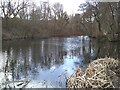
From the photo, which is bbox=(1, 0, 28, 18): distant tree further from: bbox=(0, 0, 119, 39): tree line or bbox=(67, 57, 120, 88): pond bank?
bbox=(67, 57, 120, 88): pond bank

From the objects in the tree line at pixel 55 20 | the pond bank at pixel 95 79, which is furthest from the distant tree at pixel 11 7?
the pond bank at pixel 95 79

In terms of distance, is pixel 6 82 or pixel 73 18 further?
pixel 73 18

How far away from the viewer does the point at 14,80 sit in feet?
21.5

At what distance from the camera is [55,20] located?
32.8m

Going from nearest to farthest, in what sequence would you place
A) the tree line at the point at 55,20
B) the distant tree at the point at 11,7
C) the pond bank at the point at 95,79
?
the pond bank at the point at 95,79
the tree line at the point at 55,20
the distant tree at the point at 11,7

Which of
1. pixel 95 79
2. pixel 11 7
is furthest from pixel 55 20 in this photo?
pixel 95 79

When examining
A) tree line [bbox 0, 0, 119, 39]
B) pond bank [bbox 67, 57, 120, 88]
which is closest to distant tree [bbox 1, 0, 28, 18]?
tree line [bbox 0, 0, 119, 39]

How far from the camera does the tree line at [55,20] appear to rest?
21.1m

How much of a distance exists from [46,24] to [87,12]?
23.5 feet

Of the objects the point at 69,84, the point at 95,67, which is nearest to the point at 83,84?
the point at 69,84

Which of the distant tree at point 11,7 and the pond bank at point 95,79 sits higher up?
the distant tree at point 11,7

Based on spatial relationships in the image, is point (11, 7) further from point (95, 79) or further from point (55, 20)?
point (95, 79)

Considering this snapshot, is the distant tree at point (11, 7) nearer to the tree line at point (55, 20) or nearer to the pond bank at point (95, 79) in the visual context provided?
the tree line at point (55, 20)

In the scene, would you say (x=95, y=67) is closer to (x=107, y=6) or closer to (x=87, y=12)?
(x=107, y=6)
